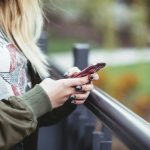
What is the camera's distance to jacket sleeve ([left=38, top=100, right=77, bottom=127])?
244 centimetres

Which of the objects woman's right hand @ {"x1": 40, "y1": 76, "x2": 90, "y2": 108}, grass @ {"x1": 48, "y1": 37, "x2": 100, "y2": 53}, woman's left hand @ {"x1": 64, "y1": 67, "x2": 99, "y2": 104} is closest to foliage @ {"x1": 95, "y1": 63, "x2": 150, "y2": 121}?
woman's left hand @ {"x1": 64, "y1": 67, "x2": 99, "y2": 104}

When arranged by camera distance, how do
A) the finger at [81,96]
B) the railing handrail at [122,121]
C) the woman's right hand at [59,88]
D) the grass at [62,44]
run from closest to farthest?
the railing handrail at [122,121]
the woman's right hand at [59,88]
the finger at [81,96]
the grass at [62,44]

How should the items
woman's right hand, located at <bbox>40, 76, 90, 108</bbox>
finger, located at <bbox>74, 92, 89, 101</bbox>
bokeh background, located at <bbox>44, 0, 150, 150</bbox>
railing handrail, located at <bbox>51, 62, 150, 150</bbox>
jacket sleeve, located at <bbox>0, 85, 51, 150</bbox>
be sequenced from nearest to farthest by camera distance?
railing handrail, located at <bbox>51, 62, 150, 150</bbox> → jacket sleeve, located at <bbox>0, 85, 51, 150</bbox> → woman's right hand, located at <bbox>40, 76, 90, 108</bbox> → finger, located at <bbox>74, 92, 89, 101</bbox> → bokeh background, located at <bbox>44, 0, 150, 150</bbox>

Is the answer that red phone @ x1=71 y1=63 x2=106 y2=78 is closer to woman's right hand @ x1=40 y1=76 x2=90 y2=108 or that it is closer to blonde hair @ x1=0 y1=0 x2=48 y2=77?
woman's right hand @ x1=40 y1=76 x2=90 y2=108

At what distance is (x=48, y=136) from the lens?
3428 millimetres

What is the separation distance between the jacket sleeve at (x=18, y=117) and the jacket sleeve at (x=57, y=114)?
Answer: 0.39 metres

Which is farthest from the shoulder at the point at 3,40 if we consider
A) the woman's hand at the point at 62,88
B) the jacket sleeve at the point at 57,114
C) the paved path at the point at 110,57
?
the paved path at the point at 110,57

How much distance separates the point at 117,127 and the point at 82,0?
13918mm

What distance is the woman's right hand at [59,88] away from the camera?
2.08 meters

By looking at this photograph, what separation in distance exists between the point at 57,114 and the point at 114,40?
36.8 feet

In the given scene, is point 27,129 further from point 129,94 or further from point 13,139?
point 129,94

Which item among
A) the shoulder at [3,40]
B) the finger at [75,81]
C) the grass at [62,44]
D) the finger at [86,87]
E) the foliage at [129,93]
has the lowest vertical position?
the grass at [62,44]

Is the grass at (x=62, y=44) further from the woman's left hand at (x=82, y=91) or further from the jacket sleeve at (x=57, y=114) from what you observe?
the woman's left hand at (x=82, y=91)

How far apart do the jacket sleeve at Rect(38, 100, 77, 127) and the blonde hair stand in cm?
15
